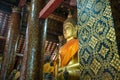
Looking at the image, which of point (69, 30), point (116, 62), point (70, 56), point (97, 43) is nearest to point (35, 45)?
point (70, 56)

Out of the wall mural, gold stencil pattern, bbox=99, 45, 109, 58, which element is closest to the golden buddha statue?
the wall mural

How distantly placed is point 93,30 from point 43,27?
71.5 inches

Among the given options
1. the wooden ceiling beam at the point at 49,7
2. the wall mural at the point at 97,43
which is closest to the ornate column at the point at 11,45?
the wooden ceiling beam at the point at 49,7

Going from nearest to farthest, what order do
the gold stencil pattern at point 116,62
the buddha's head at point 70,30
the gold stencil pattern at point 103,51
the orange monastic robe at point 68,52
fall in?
the gold stencil pattern at point 116,62, the gold stencil pattern at point 103,51, the orange monastic robe at point 68,52, the buddha's head at point 70,30

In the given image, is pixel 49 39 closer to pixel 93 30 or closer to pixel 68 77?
pixel 68 77

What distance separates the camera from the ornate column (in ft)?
17.0

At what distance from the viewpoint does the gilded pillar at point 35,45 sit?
2920 mm

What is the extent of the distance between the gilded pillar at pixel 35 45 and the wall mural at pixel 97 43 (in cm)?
141

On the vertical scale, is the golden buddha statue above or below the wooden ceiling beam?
below

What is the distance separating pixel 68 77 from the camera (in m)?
3.99

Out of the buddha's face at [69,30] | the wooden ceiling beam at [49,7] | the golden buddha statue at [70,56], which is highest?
the wooden ceiling beam at [49,7]

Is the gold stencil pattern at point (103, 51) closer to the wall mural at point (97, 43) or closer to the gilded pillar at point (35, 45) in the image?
the wall mural at point (97, 43)

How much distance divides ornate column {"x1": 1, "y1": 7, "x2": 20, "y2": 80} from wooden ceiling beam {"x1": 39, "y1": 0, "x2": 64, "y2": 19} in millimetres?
2375

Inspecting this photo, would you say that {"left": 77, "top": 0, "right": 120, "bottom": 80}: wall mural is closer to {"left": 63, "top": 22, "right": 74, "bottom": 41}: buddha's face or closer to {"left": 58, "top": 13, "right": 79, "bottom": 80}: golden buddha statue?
{"left": 58, "top": 13, "right": 79, "bottom": 80}: golden buddha statue
